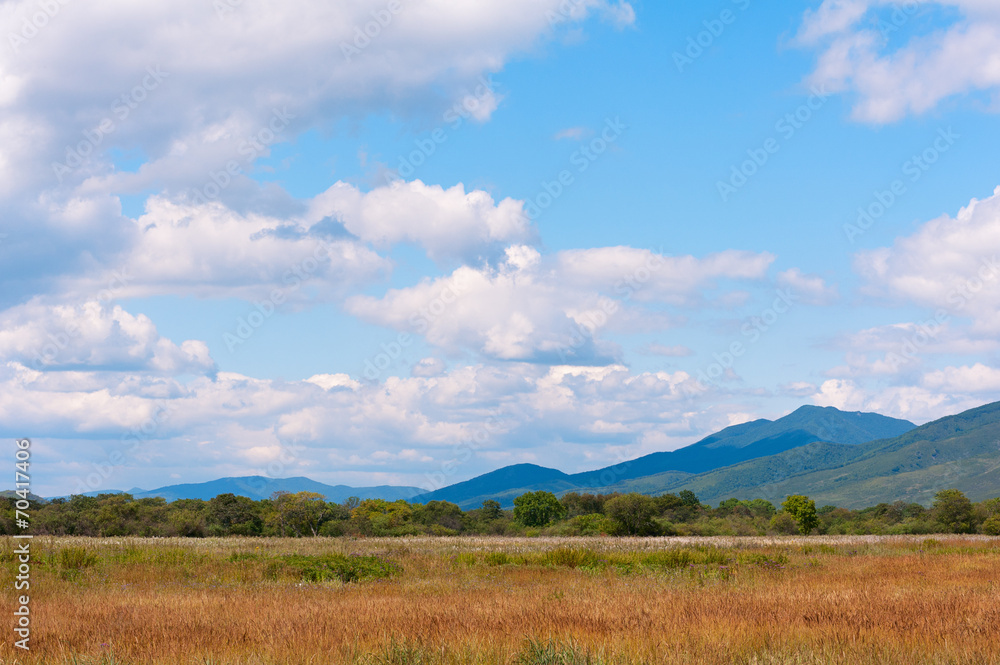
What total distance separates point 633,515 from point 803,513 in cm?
2703

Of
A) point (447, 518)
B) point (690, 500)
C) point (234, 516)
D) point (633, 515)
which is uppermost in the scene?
point (234, 516)

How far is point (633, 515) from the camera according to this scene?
239ft

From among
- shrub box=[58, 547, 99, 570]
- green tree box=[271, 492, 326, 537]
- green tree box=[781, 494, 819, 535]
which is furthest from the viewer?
green tree box=[781, 494, 819, 535]

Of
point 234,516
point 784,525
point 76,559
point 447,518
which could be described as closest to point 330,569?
point 76,559

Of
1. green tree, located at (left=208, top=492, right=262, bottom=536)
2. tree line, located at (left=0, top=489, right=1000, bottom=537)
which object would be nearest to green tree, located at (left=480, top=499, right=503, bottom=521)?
tree line, located at (left=0, top=489, right=1000, bottom=537)

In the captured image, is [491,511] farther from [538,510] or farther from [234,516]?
[234,516]

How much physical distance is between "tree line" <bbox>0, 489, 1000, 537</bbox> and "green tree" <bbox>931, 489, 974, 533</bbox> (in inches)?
4.5

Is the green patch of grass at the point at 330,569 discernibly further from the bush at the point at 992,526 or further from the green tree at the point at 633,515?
the bush at the point at 992,526

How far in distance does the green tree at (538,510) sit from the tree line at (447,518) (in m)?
0.12

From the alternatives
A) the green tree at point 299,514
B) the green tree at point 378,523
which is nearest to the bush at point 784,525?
the green tree at point 378,523

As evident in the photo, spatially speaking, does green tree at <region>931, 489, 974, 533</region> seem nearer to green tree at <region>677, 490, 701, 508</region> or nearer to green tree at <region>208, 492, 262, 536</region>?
green tree at <region>677, 490, 701, 508</region>

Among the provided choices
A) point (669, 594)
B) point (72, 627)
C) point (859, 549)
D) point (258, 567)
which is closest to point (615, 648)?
point (669, 594)

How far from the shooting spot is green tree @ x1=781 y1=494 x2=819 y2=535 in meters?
86.1

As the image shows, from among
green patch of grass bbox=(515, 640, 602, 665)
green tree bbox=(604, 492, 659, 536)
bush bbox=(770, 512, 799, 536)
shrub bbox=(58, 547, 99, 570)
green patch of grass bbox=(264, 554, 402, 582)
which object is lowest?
bush bbox=(770, 512, 799, 536)
